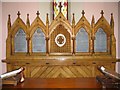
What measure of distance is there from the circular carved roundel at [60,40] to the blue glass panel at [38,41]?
0.91 feet

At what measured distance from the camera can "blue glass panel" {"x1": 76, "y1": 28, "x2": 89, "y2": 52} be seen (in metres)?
4.07

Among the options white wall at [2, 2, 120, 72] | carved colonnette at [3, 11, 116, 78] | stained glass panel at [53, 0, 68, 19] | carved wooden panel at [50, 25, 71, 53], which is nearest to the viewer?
carved colonnette at [3, 11, 116, 78]

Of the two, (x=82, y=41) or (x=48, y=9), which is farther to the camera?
(x=48, y=9)

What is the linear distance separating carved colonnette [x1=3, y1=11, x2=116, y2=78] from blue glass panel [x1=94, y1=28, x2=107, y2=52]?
63mm

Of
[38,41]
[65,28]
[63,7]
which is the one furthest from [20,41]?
[63,7]

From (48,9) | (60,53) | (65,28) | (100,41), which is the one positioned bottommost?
(60,53)

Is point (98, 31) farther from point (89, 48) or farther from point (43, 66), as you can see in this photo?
point (43, 66)

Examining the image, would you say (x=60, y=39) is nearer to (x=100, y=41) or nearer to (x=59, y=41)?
(x=59, y=41)

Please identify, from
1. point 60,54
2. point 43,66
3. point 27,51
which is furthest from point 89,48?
point 27,51

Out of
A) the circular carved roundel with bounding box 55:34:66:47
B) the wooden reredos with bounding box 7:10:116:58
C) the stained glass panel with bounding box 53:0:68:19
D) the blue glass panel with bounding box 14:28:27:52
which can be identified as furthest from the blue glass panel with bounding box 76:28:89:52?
the blue glass panel with bounding box 14:28:27:52

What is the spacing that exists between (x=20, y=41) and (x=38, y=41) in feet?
1.25

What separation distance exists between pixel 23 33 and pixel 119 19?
2462mm

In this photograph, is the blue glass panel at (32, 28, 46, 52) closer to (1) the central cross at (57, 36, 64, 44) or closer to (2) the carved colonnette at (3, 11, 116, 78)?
(2) the carved colonnette at (3, 11, 116, 78)

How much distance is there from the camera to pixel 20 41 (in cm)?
409
